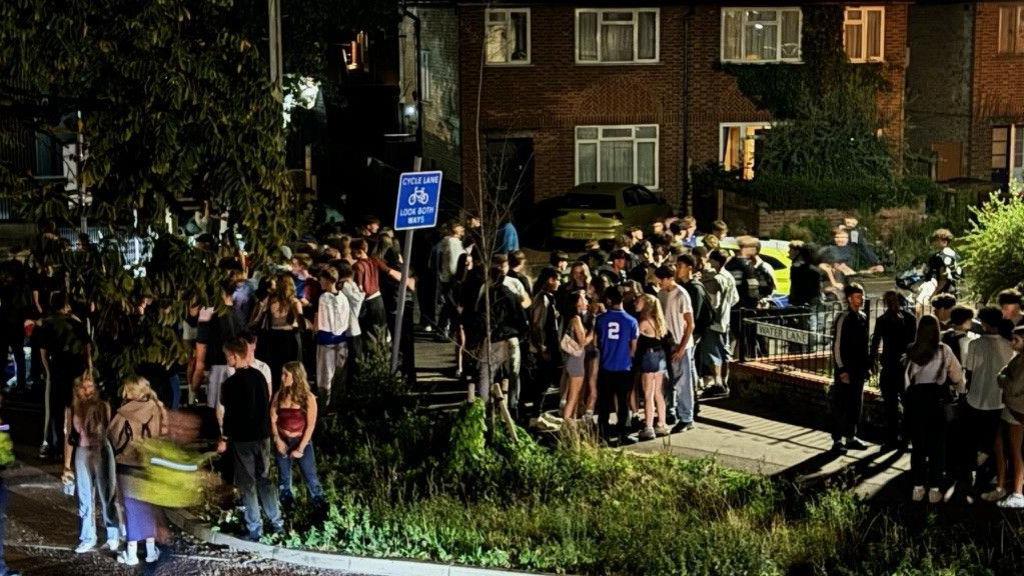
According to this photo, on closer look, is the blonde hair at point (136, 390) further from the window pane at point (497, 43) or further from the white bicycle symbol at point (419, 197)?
the window pane at point (497, 43)

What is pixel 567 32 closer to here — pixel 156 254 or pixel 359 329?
pixel 359 329

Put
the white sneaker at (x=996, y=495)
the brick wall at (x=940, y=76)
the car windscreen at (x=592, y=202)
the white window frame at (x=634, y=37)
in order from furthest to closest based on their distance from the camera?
the brick wall at (x=940, y=76) → the white window frame at (x=634, y=37) → the car windscreen at (x=592, y=202) → the white sneaker at (x=996, y=495)

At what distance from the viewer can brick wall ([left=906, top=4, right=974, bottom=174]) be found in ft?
130

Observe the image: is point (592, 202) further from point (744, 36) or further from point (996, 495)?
point (996, 495)

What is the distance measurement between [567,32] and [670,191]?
4.09 m

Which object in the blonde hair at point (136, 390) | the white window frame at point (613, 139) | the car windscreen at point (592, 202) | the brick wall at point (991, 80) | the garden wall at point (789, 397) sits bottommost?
the garden wall at point (789, 397)

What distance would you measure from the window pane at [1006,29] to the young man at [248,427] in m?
30.0

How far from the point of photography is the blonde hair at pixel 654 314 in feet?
53.1

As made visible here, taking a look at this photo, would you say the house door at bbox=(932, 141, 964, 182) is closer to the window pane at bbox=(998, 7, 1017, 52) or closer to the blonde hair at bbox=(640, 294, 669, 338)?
the window pane at bbox=(998, 7, 1017, 52)

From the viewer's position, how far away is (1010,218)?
59.5 ft

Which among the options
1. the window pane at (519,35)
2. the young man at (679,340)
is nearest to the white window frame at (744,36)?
the window pane at (519,35)

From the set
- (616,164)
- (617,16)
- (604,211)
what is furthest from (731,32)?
(604,211)

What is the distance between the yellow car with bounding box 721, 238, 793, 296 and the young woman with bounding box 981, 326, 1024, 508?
8.34 metres

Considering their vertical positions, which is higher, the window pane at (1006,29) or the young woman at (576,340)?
the window pane at (1006,29)
